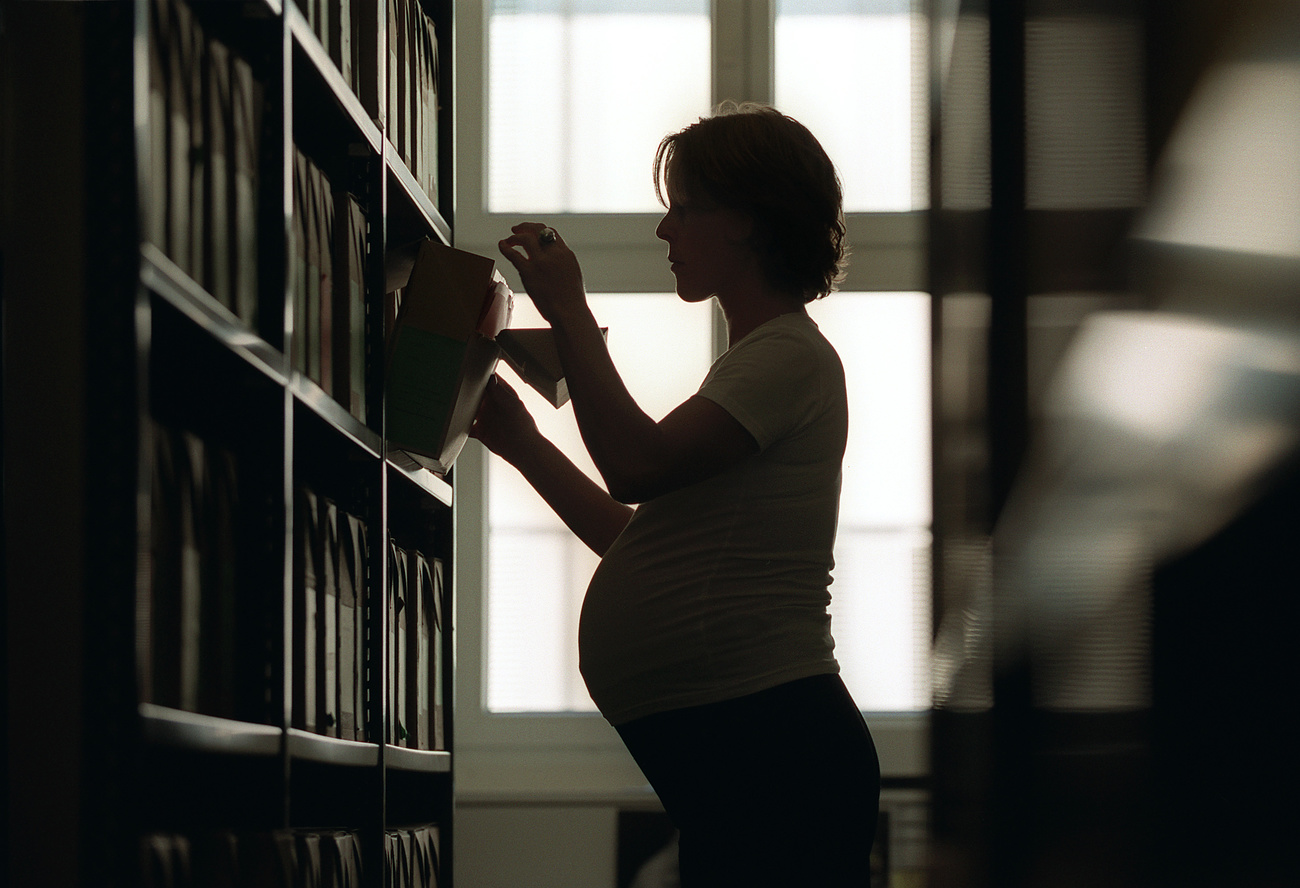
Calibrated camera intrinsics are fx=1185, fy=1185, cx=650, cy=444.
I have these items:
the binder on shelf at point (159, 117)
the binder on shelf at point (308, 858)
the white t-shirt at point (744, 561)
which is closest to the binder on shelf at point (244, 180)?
the binder on shelf at point (159, 117)

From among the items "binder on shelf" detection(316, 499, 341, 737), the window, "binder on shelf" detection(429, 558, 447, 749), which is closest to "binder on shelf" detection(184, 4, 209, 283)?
"binder on shelf" detection(316, 499, 341, 737)

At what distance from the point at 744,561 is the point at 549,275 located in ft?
1.21

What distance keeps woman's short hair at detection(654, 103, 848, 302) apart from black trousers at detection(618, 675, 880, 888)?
0.44 metres

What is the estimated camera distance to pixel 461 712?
276cm

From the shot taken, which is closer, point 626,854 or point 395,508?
point 395,508

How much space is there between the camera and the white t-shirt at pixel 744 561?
1113 mm

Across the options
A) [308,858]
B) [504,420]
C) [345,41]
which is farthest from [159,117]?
[308,858]

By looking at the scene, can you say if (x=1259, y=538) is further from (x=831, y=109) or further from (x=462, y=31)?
(x=462, y=31)

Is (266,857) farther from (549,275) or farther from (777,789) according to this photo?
(549,275)

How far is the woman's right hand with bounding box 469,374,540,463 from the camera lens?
152cm

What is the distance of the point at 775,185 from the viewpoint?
1.23 meters

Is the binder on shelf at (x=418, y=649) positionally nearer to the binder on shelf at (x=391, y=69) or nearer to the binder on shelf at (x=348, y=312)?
the binder on shelf at (x=348, y=312)

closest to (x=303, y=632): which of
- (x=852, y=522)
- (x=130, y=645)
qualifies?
(x=130, y=645)

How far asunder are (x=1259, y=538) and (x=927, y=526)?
1.76 m
